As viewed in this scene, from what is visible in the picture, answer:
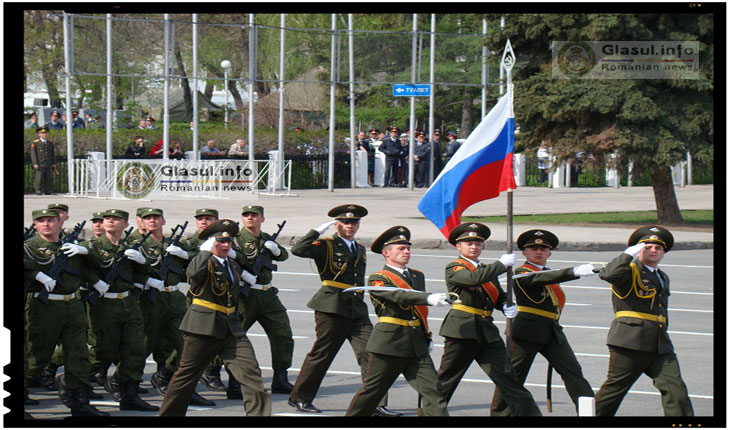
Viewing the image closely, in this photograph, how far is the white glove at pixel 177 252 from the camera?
33.0 ft

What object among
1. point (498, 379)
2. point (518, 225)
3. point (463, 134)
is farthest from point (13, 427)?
point (463, 134)

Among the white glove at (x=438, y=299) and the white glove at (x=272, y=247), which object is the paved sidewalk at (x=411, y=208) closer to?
the white glove at (x=272, y=247)

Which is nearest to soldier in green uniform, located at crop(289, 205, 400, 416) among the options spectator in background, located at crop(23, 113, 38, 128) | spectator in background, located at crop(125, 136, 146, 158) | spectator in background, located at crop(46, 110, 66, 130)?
spectator in background, located at crop(125, 136, 146, 158)

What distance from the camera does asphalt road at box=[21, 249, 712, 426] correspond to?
31.3 ft

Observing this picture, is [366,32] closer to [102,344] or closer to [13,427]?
[102,344]

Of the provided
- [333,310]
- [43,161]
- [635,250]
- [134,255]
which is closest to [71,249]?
[134,255]

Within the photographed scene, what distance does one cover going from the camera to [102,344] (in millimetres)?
9750

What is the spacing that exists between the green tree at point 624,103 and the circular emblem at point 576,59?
0.24 metres

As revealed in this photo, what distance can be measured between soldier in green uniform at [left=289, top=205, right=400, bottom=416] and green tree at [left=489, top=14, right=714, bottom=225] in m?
14.8

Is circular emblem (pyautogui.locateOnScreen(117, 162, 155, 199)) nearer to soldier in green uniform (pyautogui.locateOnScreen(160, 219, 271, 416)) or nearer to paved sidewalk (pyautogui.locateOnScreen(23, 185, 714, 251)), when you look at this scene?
paved sidewalk (pyautogui.locateOnScreen(23, 185, 714, 251))

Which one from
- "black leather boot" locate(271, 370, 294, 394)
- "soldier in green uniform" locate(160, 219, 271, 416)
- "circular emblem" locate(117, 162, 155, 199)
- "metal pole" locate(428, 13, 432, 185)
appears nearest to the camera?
"soldier in green uniform" locate(160, 219, 271, 416)

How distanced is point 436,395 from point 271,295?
8.93 feet

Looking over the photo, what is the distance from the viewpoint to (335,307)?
31.8 ft

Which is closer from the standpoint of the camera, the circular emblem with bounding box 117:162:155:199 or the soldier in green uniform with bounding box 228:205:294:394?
the soldier in green uniform with bounding box 228:205:294:394
